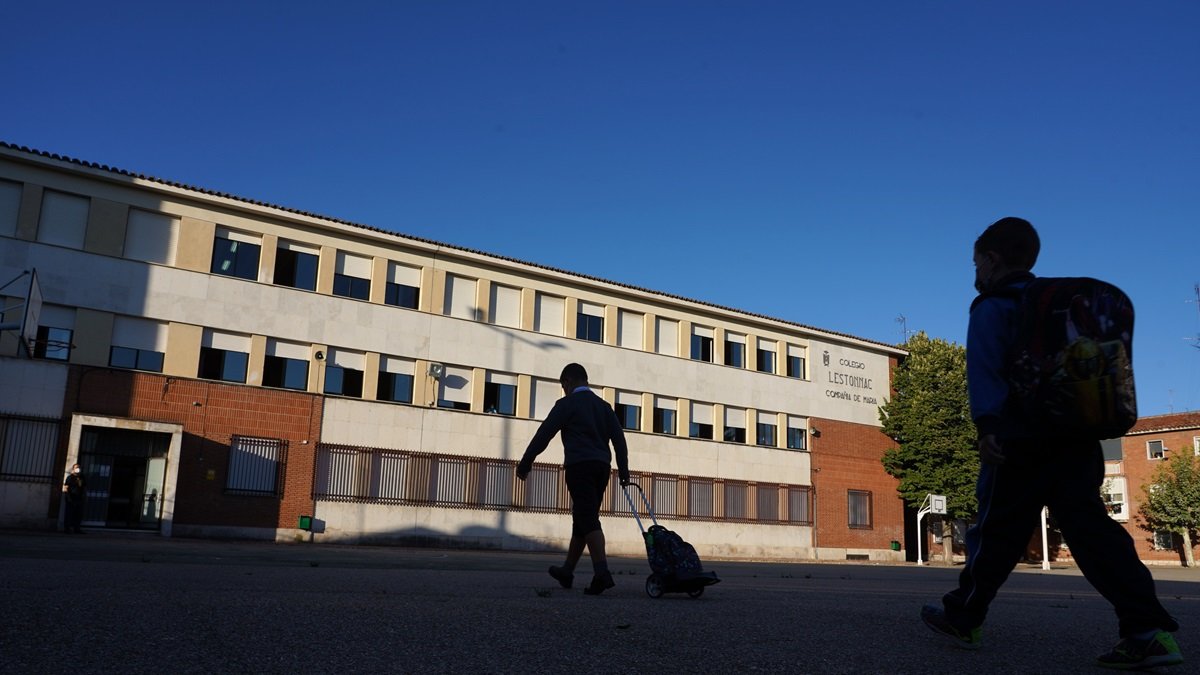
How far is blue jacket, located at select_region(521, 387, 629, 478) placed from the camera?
7484 mm

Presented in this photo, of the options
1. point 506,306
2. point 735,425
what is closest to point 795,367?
point 735,425

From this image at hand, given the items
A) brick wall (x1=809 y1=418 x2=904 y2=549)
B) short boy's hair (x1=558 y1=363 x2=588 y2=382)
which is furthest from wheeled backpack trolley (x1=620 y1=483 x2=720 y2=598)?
brick wall (x1=809 y1=418 x2=904 y2=549)

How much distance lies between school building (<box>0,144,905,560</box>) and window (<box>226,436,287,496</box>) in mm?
65

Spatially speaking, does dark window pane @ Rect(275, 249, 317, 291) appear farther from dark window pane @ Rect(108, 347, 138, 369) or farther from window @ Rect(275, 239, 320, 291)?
dark window pane @ Rect(108, 347, 138, 369)

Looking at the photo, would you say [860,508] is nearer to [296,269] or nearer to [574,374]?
[296,269]

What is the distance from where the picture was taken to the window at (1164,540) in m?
57.8

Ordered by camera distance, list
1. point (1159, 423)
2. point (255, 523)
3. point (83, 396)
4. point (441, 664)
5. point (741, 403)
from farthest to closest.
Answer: point (1159, 423)
point (741, 403)
point (255, 523)
point (83, 396)
point (441, 664)

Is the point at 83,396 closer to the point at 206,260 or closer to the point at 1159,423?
the point at 206,260

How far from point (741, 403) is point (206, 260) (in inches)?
827

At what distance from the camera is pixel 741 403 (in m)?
38.8

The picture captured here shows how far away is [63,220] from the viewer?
26078mm

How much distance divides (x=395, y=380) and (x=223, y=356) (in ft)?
17.5

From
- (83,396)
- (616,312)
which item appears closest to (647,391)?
(616,312)

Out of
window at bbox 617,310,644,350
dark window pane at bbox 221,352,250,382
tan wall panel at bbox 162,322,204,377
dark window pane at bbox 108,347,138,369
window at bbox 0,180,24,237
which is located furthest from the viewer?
window at bbox 617,310,644,350
